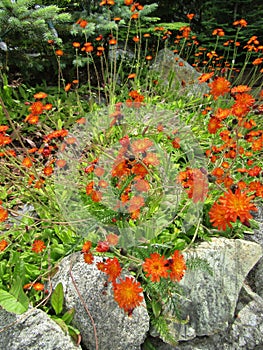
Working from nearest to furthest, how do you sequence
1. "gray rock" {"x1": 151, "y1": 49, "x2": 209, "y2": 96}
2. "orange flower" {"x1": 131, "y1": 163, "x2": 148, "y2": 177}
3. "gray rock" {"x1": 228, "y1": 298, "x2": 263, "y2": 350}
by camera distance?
1. "orange flower" {"x1": 131, "y1": 163, "x2": 148, "y2": 177}
2. "gray rock" {"x1": 228, "y1": 298, "x2": 263, "y2": 350}
3. "gray rock" {"x1": 151, "y1": 49, "x2": 209, "y2": 96}

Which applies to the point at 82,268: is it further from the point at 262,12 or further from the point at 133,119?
the point at 262,12

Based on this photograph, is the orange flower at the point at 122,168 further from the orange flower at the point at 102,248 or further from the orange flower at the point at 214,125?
the orange flower at the point at 214,125

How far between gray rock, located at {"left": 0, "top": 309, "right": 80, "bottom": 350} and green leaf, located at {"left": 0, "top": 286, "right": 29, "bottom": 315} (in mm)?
39

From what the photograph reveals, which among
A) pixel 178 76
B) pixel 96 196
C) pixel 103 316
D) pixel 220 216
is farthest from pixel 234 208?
pixel 178 76

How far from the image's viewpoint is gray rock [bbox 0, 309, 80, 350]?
148 cm

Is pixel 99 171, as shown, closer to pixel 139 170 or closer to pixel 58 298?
pixel 139 170

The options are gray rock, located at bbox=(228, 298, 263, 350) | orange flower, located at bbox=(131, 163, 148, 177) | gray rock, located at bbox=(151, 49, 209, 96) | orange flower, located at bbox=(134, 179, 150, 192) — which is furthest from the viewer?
gray rock, located at bbox=(151, 49, 209, 96)

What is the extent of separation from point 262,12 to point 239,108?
4636mm

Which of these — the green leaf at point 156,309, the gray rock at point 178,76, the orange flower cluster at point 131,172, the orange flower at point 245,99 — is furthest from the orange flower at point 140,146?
the gray rock at point 178,76

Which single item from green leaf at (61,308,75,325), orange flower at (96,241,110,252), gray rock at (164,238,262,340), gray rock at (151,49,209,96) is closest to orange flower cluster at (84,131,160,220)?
orange flower at (96,241,110,252)

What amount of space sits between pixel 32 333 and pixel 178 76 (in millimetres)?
3230

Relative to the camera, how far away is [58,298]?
1.63 m

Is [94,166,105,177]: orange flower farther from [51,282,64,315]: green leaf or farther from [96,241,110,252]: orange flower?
[51,282,64,315]: green leaf

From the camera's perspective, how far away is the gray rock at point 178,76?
3.81m
